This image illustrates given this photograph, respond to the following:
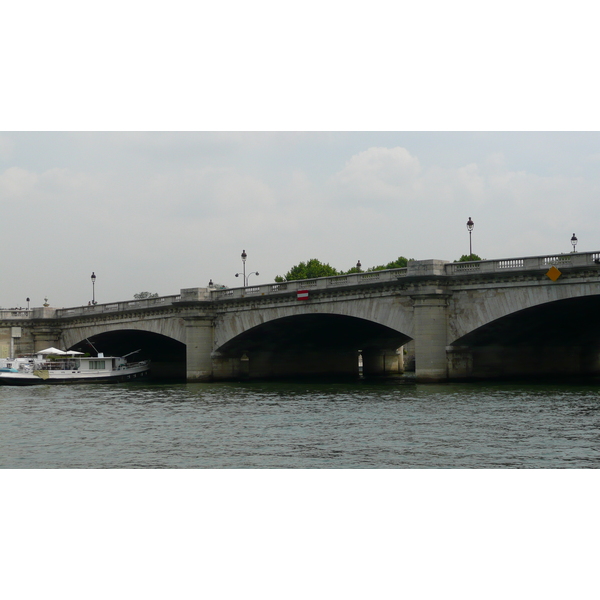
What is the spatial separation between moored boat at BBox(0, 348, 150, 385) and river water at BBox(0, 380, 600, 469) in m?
15.2

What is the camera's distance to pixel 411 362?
93.6m

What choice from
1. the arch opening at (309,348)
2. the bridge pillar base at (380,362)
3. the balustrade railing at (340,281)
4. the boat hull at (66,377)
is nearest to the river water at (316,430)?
the balustrade railing at (340,281)

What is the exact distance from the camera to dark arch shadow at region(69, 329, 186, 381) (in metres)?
76.0

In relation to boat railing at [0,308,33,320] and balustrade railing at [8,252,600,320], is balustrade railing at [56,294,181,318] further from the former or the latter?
boat railing at [0,308,33,320]

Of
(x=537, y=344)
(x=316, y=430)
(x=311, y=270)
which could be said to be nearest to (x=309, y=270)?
(x=311, y=270)

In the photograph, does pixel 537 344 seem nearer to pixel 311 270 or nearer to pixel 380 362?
pixel 380 362

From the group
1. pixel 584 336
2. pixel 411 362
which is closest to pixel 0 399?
pixel 584 336

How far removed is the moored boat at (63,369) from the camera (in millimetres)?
63125

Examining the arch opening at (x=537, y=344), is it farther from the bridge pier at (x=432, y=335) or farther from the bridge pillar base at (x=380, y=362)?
the bridge pillar base at (x=380, y=362)

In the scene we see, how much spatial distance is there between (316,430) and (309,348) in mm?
41364

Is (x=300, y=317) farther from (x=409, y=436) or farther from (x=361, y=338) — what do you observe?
(x=409, y=436)

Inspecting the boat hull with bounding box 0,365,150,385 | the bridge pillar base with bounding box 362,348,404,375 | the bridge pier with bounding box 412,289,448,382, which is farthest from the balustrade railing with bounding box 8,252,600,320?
the bridge pillar base with bounding box 362,348,404,375

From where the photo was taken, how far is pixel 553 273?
43688mm

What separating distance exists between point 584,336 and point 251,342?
80.7 ft
